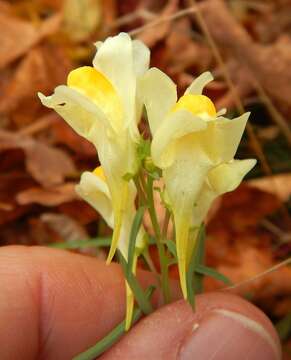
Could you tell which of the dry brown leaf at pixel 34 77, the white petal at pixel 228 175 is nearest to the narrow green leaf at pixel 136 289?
the white petal at pixel 228 175

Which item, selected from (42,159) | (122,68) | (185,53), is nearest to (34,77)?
(42,159)

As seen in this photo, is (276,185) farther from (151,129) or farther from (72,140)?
(151,129)

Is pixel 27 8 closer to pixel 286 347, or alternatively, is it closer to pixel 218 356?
pixel 286 347

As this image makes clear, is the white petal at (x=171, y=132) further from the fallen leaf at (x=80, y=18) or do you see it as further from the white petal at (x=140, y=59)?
the fallen leaf at (x=80, y=18)

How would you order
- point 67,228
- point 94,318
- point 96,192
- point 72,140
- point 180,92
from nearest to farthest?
point 96,192 < point 94,318 < point 67,228 < point 72,140 < point 180,92

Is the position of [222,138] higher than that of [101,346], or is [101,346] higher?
[222,138]

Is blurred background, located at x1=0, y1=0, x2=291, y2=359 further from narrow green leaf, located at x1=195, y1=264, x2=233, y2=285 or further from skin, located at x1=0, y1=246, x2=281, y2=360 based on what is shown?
narrow green leaf, located at x1=195, y1=264, x2=233, y2=285

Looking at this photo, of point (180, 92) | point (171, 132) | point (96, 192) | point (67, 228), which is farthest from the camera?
point (180, 92)
